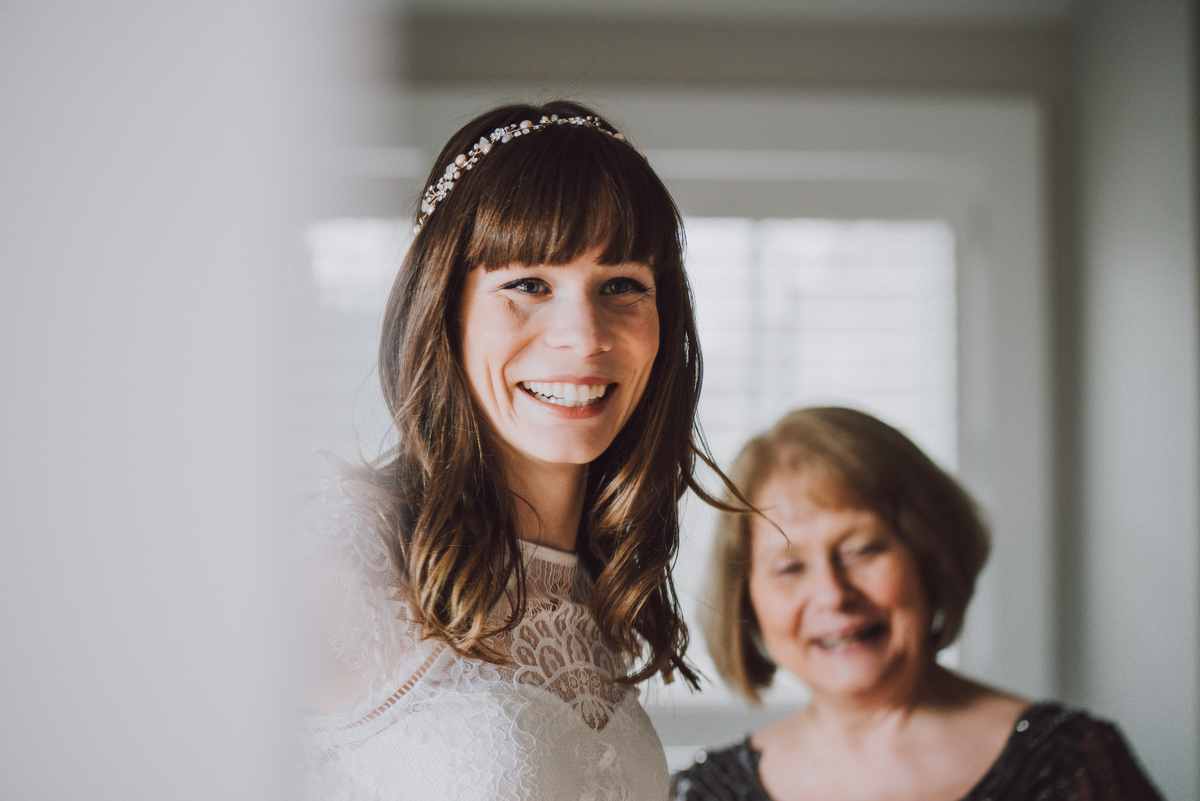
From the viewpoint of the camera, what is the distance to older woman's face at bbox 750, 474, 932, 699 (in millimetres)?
1245

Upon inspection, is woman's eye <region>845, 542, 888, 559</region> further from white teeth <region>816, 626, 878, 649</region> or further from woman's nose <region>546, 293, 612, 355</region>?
woman's nose <region>546, 293, 612, 355</region>

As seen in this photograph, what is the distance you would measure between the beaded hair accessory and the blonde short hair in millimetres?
711

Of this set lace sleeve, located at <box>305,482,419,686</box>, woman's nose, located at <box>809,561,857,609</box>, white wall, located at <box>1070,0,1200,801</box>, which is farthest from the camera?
white wall, located at <box>1070,0,1200,801</box>

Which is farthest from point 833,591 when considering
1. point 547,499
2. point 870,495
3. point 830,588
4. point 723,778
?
point 547,499

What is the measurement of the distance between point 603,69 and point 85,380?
1889 mm

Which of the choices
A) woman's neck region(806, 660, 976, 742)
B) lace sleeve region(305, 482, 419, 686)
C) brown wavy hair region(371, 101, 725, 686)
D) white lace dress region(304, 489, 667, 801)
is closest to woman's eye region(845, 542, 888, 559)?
woman's neck region(806, 660, 976, 742)

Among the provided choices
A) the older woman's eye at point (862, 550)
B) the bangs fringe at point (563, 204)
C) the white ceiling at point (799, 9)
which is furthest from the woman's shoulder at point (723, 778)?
the white ceiling at point (799, 9)

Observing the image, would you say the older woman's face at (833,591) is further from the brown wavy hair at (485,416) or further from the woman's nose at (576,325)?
the woman's nose at (576,325)

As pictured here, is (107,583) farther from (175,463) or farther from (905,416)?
(905,416)

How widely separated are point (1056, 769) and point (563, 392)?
104 centimetres

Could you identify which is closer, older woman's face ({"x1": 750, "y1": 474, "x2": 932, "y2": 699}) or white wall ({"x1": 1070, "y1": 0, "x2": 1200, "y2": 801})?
older woman's face ({"x1": 750, "y1": 474, "x2": 932, "y2": 699})

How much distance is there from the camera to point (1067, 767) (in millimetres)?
1260

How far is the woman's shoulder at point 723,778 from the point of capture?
1315mm

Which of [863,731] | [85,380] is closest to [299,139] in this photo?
[85,380]
